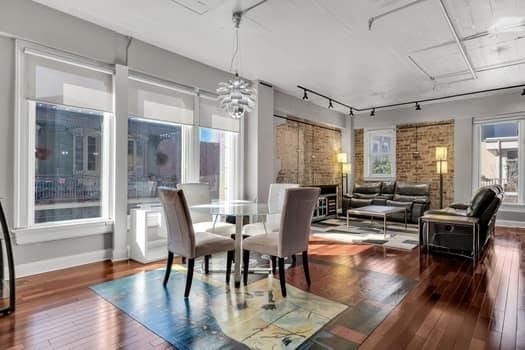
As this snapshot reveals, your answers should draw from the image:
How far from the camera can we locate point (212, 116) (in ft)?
16.1

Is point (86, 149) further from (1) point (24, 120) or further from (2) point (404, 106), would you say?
(2) point (404, 106)

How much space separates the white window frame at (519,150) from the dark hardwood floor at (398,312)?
126 inches

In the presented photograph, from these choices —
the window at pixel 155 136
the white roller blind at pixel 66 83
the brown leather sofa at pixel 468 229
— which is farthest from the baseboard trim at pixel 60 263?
the brown leather sofa at pixel 468 229

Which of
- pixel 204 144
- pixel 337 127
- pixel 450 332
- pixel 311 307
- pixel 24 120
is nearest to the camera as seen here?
pixel 450 332

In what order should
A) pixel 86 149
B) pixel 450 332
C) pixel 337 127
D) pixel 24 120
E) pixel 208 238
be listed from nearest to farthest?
pixel 450 332 → pixel 208 238 → pixel 24 120 → pixel 86 149 → pixel 337 127

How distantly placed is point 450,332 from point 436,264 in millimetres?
1797

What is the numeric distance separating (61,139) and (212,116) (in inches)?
84.7

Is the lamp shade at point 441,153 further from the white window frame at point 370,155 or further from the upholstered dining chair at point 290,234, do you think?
the upholstered dining chair at point 290,234

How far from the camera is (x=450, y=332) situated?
6.88 feet

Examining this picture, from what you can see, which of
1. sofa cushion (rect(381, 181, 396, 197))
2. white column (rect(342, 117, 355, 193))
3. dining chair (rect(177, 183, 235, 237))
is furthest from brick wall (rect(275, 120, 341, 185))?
dining chair (rect(177, 183, 235, 237))

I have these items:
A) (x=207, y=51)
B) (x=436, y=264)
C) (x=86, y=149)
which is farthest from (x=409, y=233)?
(x=86, y=149)

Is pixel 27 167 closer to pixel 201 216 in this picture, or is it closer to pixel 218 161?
pixel 201 216

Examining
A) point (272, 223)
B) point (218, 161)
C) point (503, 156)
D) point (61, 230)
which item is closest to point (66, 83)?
point (61, 230)

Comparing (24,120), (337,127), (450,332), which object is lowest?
(450,332)
